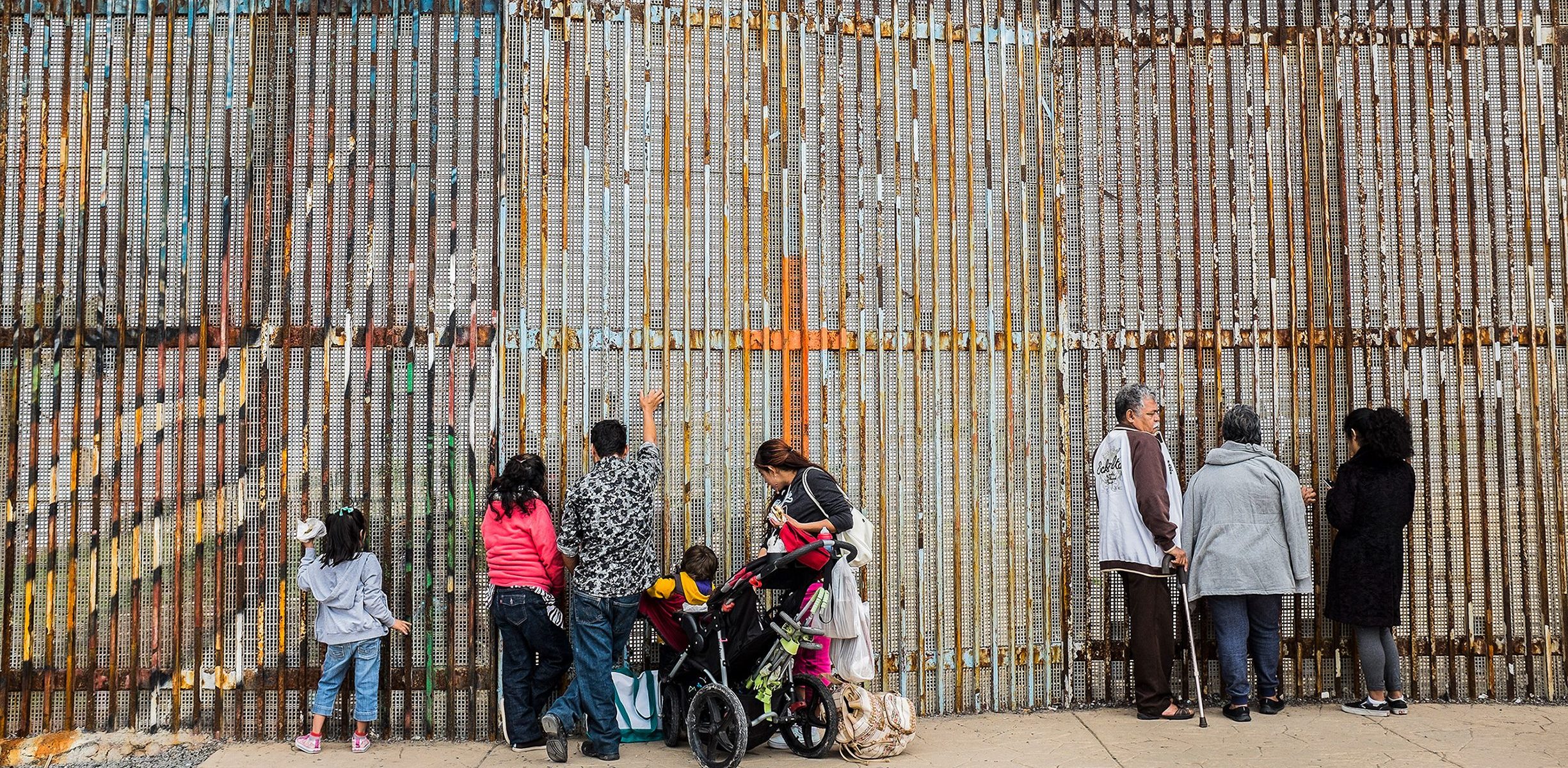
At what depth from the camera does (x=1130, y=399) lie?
5629mm

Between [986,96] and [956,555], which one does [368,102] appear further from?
[956,555]

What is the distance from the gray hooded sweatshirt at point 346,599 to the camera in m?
5.23

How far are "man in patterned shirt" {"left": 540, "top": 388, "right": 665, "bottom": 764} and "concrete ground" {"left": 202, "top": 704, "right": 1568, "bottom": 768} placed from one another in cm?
23

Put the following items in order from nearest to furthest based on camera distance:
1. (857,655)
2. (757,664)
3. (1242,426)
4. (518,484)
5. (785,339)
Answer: (757,664), (857,655), (518,484), (1242,426), (785,339)

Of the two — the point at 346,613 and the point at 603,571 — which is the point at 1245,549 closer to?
the point at 603,571

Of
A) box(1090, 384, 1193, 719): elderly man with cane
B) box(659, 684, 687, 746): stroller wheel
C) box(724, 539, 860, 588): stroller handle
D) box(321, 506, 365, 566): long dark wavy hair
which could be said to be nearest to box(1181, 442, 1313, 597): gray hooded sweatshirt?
box(1090, 384, 1193, 719): elderly man with cane

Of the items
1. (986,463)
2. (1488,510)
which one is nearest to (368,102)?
(986,463)

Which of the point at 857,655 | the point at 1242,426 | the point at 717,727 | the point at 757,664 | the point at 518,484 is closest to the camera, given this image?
the point at 717,727

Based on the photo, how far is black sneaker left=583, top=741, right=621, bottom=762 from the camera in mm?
5094

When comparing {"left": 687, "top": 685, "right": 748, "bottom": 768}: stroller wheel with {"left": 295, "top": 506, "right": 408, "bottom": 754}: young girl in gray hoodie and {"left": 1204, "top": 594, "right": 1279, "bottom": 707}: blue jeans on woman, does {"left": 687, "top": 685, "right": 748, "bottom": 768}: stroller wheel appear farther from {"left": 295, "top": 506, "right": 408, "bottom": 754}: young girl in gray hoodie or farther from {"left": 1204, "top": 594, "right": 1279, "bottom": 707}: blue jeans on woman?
{"left": 1204, "top": 594, "right": 1279, "bottom": 707}: blue jeans on woman

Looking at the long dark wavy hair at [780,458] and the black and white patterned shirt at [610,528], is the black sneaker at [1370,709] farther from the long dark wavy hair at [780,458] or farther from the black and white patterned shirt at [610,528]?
the black and white patterned shirt at [610,528]

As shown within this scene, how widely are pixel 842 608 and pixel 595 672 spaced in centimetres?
117

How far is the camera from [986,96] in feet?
19.7

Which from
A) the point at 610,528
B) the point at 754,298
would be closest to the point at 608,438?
the point at 610,528
